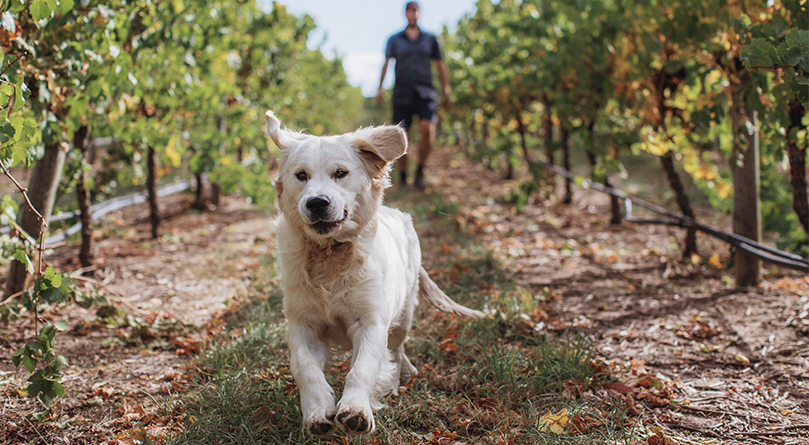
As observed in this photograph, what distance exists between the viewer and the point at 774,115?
2949 millimetres

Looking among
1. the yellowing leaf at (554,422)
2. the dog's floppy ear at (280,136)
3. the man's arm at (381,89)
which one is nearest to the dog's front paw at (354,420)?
the yellowing leaf at (554,422)

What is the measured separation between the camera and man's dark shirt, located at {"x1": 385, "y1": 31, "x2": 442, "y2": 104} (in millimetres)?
7578

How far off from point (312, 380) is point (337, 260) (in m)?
0.51

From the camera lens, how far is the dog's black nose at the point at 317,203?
202 centimetres

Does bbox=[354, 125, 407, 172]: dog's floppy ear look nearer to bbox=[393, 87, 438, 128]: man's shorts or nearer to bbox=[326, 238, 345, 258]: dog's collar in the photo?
bbox=[326, 238, 345, 258]: dog's collar

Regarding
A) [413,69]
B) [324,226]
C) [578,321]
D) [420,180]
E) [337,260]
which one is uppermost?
[413,69]

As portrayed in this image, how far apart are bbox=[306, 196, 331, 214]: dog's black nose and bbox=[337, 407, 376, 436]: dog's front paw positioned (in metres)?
0.76

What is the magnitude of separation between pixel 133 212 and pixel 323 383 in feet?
20.9

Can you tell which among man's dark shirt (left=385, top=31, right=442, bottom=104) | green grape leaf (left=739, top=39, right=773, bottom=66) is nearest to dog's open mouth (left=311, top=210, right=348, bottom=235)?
green grape leaf (left=739, top=39, right=773, bottom=66)

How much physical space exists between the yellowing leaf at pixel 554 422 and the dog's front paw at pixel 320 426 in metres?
0.93

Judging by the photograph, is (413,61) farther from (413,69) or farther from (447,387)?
(447,387)

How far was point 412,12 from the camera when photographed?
755 centimetres

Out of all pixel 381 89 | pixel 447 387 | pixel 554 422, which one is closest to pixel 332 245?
pixel 447 387

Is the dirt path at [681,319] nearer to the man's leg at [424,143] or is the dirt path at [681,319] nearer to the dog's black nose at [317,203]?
the dog's black nose at [317,203]
